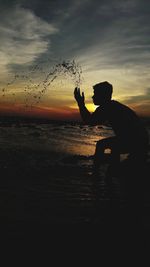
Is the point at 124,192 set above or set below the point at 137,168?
below

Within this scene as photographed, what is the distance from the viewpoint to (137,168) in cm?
605

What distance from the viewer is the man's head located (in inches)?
239

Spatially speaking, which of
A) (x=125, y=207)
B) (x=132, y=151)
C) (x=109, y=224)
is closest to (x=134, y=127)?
(x=132, y=151)

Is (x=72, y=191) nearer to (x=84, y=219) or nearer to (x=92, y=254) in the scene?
(x=84, y=219)

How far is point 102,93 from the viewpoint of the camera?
605cm

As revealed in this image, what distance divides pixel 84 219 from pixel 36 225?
90 cm

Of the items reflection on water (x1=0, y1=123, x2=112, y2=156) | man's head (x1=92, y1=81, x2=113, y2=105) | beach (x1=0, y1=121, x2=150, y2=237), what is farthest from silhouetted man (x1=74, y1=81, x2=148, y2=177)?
reflection on water (x1=0, y1=123, x2=112, y2=156)

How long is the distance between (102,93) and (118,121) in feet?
2.22

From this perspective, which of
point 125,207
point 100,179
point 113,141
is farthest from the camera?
point 100,179

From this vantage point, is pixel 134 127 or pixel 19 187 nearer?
pixel 134 127

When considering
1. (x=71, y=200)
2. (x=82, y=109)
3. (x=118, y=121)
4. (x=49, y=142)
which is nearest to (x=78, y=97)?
(x=82, y=109)

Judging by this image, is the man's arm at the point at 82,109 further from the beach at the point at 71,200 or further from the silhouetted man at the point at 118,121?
the beach at the point at 71,200

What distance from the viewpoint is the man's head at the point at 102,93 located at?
239 inches

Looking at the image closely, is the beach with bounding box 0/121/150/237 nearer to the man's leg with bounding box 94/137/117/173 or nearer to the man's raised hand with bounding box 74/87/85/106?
the man's leg with bounding box 94/137/117/173
